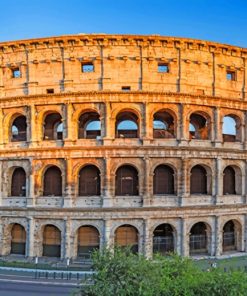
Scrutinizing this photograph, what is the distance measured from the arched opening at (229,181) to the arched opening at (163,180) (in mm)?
5626

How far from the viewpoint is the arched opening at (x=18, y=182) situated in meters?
34.6

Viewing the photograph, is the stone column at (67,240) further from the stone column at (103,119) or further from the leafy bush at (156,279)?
the leafy bush at (156,279)

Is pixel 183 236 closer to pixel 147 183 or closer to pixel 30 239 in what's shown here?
pixel 147 183

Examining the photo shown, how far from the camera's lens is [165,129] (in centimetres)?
3566

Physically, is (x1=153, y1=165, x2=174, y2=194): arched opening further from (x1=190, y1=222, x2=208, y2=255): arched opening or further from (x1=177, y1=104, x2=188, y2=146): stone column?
(x1=190, y1=222, x2=208, y2=255): arched opening

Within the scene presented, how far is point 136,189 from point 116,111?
694 centimetres

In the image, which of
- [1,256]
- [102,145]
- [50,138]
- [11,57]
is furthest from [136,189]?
[11,57]

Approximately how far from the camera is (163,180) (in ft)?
111

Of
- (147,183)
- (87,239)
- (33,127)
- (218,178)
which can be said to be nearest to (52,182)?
(33,127)

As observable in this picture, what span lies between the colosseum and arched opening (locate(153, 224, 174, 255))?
89mm

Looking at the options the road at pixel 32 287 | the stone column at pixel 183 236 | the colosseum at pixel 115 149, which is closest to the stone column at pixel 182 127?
the colosseum at pixel 115 149

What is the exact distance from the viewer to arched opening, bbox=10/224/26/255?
112 feet

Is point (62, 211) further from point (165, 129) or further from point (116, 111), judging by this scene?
point (165, 129)

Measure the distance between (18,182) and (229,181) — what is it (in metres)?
19.6
